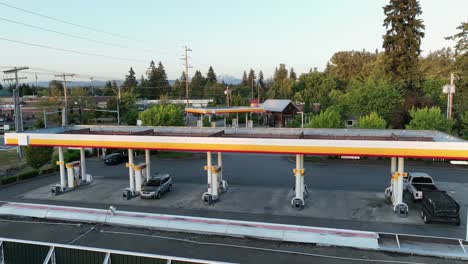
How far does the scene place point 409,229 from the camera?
18969mm

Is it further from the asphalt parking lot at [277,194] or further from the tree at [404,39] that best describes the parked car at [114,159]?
the tree at [404,39]

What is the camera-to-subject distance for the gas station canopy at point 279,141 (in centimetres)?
1883

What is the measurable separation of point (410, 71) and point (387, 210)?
36.3m

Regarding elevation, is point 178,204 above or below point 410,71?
below

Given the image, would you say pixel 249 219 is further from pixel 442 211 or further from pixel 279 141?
pixel 442 211

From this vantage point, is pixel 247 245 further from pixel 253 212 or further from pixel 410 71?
pixel 410 71

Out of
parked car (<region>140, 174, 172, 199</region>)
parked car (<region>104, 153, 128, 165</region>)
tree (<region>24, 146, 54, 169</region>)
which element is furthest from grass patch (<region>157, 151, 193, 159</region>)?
parked car (<region>140, 174, 172, 199</region>)

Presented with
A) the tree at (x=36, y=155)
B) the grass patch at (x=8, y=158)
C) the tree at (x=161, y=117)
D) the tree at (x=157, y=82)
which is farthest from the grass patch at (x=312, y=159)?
the tree at (x=157, y=82)

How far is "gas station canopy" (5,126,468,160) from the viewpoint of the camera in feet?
Answer: 61.8

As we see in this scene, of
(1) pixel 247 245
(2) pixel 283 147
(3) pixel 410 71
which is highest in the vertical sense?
(3) pixel 410 71

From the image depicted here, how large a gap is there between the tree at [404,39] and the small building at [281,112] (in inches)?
749

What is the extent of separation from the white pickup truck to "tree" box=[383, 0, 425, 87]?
30.0 metres

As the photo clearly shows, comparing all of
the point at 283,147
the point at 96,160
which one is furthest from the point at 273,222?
the point at 96,160

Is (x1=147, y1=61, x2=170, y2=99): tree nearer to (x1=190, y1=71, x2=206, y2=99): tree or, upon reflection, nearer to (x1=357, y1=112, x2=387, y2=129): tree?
(x1=190, y1=71, x2=206, y2=99): tree
